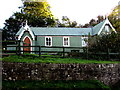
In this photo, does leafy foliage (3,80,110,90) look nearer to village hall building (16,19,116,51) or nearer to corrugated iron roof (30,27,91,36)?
village hall building (16,19,116,51)

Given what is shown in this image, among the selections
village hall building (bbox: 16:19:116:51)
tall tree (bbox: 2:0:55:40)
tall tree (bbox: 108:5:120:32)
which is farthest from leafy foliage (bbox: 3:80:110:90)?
tall tree (bbox: 2:0:55:40)

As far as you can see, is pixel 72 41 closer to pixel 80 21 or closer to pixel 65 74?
pixel 65 74

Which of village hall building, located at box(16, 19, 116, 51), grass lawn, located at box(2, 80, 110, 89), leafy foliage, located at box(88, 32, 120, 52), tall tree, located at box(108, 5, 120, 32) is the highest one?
tall tree, located at box(108, 5, 120, 32)

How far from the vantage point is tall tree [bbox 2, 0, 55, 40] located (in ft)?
74.3

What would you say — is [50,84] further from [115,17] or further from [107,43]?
[115,17]

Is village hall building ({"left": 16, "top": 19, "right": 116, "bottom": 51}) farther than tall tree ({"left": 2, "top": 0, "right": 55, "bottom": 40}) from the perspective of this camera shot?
No

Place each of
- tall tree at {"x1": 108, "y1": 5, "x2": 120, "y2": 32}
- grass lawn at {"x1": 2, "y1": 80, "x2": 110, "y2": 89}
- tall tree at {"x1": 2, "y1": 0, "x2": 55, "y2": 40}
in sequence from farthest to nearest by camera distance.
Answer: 1. tall tree at {"x1": 2, "y1": 0, "x2": 55, "y2": 40}
2. tall tree at {"x1": 108, "y1": 5, "x2": 120, "y2": 32}
3. grass lawn at {"x1": 2, "y1": 80, "x2": 110, "y2": 89}

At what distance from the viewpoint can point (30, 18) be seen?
22312 mm

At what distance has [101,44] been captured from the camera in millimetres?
8516

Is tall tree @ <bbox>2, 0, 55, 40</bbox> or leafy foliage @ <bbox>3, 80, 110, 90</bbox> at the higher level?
tall tree @ <bbox>2, 0, 55, 40</bbox>

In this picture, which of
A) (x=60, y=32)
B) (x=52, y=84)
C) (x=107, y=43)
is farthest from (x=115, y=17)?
(x=52, y=84)

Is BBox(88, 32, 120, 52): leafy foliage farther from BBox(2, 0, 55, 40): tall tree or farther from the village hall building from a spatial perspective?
BBox(2, 0, 55, 40): tall tree

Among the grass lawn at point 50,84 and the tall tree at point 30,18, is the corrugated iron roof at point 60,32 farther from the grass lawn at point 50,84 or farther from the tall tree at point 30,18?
the tall tree at point 30,18

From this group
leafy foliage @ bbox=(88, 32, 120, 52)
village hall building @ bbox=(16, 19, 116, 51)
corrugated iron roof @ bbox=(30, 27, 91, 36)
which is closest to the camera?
leafy foliage @ bbox=(88, 32, 120, 52)
